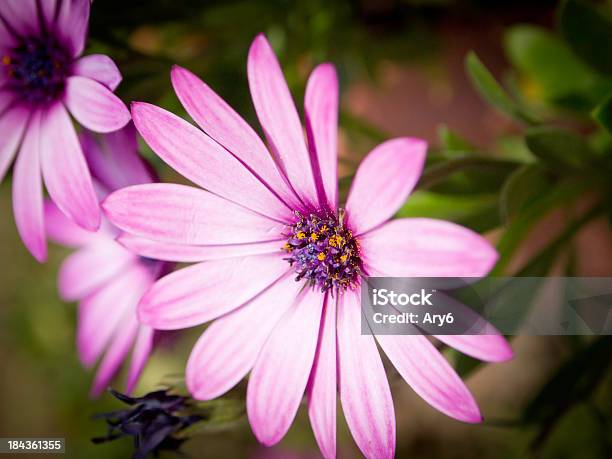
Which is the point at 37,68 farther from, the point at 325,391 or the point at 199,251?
the point at 325,391

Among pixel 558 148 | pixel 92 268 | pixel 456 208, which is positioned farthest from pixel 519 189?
pixel 92 268

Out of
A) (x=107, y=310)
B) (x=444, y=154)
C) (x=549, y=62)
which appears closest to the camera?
(x=444, y=154)

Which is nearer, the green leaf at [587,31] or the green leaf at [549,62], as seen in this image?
the green leaf at [587,31]

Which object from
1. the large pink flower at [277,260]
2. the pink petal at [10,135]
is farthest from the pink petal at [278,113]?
the pink petal at [10,135]

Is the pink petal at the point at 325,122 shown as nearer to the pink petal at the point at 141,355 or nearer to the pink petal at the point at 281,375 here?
the pink petal at the point at 281,375

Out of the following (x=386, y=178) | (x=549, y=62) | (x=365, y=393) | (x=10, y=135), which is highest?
(x=549, y=62)

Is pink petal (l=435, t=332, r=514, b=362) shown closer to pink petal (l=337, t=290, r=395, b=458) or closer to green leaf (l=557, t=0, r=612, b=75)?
pink petal (l=337, t=290, r=395, b=458)
